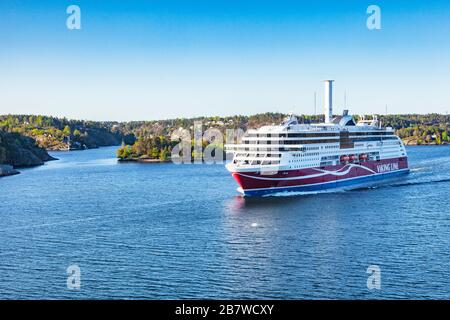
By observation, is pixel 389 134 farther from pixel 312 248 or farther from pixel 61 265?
pixel 61 265

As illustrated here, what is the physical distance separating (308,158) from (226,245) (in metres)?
10.3

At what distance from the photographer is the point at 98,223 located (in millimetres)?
16531

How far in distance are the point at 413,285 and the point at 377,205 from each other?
9426 mm

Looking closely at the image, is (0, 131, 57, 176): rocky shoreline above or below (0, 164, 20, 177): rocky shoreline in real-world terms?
above

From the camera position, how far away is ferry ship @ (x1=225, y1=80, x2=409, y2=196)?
20953 millimetres

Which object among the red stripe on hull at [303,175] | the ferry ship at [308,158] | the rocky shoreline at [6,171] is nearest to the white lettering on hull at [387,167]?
the ferry ship at [308,158]

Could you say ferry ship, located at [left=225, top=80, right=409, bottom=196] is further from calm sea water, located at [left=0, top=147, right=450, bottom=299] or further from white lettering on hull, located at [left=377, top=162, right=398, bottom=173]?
calm sea water, located at [left=0, top=147, right=450, bottom=299]

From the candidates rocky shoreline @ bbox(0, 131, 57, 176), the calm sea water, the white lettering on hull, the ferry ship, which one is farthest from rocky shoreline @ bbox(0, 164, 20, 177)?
the white lettering on hull

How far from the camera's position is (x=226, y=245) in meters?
13.1

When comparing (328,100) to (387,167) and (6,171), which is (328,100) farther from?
(6,171)

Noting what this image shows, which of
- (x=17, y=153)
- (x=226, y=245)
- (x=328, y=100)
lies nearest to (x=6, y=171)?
(x=17, y=153)

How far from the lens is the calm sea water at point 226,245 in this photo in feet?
32.9
